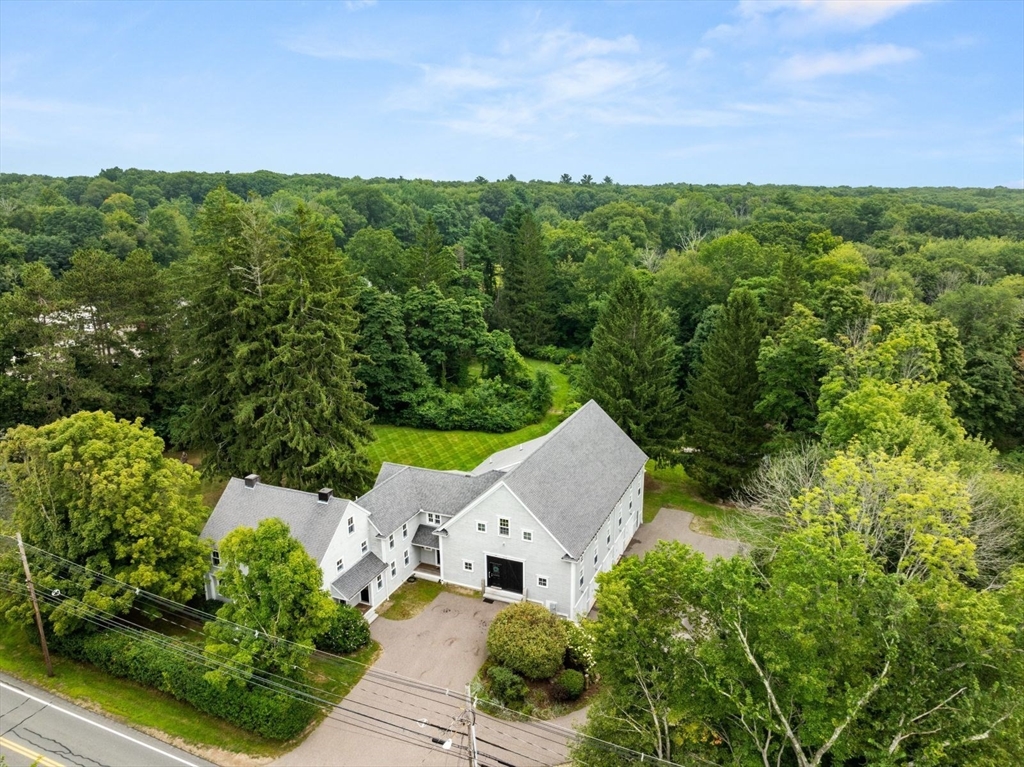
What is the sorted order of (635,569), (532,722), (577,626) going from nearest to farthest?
(635,569) < (532,722) < (577,626)

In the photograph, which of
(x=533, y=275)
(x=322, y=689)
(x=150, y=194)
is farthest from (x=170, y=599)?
(x=150, y=194)

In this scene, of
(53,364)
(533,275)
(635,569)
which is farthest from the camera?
(533,275)

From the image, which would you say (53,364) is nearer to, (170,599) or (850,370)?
(170,599)

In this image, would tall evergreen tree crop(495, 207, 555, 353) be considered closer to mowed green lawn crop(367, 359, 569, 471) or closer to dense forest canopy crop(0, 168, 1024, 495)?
dense forest canopy crop(0, 168, 1024, 495)

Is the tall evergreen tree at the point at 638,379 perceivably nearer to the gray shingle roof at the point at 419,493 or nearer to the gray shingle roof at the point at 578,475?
the gray shingle roof at the point at 578,475

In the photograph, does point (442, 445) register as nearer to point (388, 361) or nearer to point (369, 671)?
point (388, 361)

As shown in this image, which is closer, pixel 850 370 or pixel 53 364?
pixel 850 370

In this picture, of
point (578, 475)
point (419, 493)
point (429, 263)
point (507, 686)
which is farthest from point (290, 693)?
point (429, 263)
